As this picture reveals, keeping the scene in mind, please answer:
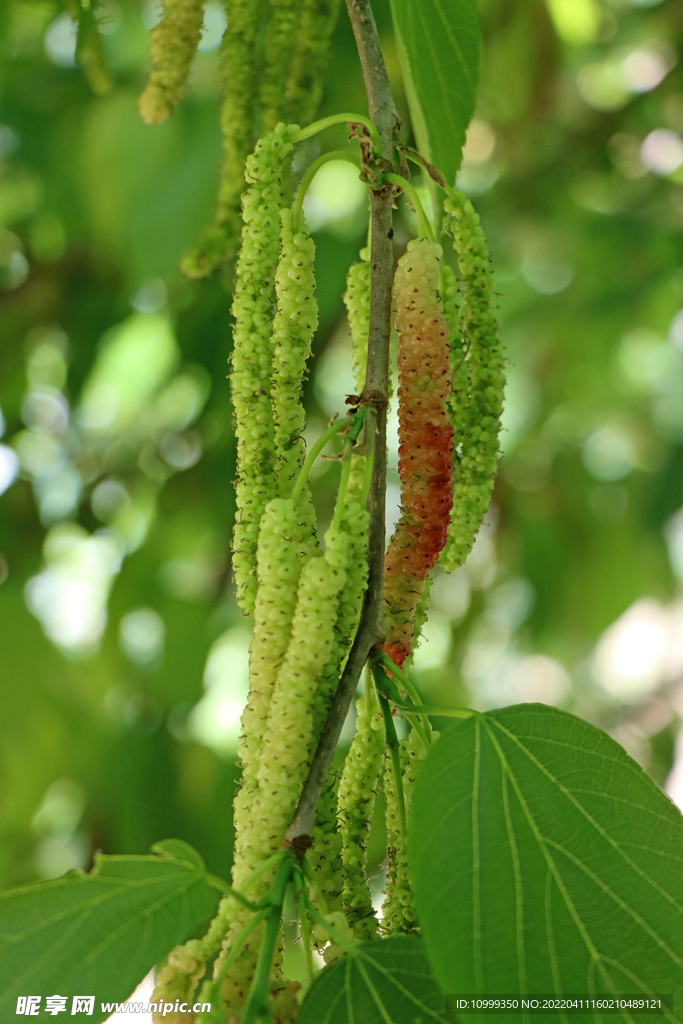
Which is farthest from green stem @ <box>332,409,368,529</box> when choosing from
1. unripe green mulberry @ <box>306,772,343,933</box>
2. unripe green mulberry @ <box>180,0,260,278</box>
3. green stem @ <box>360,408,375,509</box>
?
unripe green mulberry @ <box>180,0,260,278</box>

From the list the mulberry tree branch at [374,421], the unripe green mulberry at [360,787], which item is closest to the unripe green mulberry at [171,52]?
the mulberry tree branch at [374,421]

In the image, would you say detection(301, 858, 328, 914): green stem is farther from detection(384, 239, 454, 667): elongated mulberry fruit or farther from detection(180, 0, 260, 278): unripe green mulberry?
detection(180, 0, 260, 278): unripe green mulberry

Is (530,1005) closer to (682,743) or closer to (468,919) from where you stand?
(468,919)

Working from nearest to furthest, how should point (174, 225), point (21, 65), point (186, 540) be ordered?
1. point (174, 225)
2. point (21, 65)
3. point (186, 540)

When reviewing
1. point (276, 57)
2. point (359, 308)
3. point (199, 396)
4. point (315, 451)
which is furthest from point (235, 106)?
point (199, 396)

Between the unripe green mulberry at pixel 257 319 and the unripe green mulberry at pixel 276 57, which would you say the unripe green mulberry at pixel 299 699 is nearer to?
the unripe green mulberry at pixel 257 319

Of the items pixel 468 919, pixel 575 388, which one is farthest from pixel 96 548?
pixel 468 919
